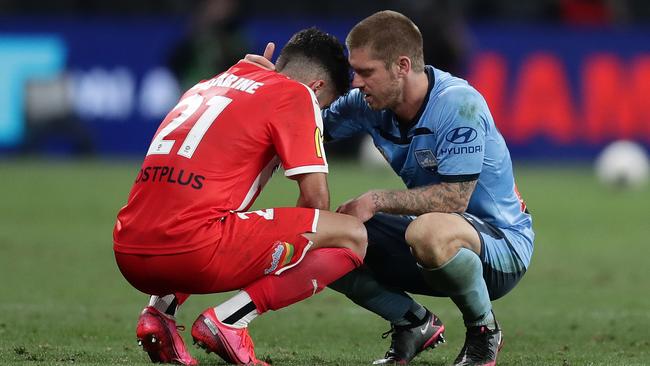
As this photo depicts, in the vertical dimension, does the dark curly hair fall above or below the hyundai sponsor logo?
above

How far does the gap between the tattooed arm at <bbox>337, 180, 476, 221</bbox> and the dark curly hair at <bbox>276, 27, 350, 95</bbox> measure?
527mm

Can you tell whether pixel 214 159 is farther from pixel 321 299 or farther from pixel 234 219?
pixel 321 299

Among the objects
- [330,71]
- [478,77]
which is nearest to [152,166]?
[330,71]

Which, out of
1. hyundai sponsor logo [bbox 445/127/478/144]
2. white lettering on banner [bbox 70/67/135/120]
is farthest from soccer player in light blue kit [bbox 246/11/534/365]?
white lettering on banner [bbox 70/67/135/120]

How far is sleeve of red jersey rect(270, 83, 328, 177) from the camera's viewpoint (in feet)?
17.1

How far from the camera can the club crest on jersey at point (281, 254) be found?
5.26 meters

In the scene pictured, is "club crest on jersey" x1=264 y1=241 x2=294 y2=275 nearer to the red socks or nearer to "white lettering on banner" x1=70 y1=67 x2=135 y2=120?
the red socks

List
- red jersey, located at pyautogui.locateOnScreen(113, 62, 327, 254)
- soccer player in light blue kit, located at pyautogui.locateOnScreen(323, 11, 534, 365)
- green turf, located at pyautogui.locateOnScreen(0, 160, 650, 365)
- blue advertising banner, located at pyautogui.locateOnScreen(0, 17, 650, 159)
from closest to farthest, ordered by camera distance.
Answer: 1. red jersey, located at pyautogui.locateOnScreen(113, 62, 327, 254)
2. soccer player in light blue kit, located at pyautogui.locateOnScreen(323, 11, 534, 365)
3. green turf, located at pyautogui.locateOnScreen(0, 160, 650, 365)
4. blue advertising banner, located at pyautogui.locateOnScreen(0, 17, 650, 159)

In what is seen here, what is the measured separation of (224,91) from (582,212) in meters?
8.54

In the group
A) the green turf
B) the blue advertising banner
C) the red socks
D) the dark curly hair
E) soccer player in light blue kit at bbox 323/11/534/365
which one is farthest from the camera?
the blue advertising banner

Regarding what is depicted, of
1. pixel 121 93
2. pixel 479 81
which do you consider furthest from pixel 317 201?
pixel 121 93

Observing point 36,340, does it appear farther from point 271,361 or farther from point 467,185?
point 467,185

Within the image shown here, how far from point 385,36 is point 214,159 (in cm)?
93

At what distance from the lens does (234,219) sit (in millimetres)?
5258
